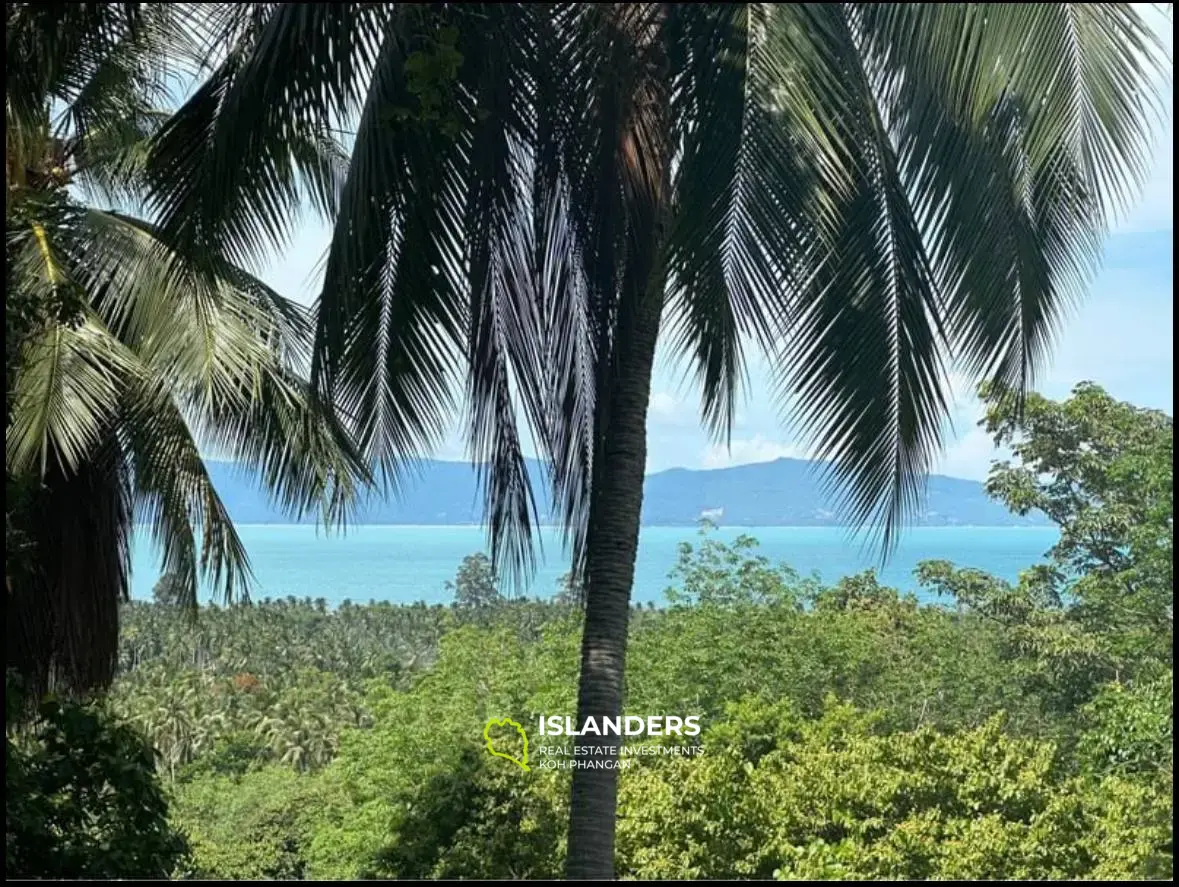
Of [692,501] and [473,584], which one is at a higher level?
[692,501]

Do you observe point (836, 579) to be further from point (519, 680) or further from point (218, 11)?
point (218, 11)

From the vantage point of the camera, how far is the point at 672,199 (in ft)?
9.84

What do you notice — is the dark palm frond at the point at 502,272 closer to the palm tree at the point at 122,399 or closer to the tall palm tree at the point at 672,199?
the tall palm tree at the point at 672,199

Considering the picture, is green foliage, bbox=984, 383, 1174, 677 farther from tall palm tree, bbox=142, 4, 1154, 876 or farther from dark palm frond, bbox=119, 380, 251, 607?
tall palm tree, bbox=142, 4, 1154, 876

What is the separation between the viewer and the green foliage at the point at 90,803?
304 centimetres

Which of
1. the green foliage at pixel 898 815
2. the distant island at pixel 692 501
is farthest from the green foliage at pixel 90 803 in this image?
the green foliage at pixel 898 815

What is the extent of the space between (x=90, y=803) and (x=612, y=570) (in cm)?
146

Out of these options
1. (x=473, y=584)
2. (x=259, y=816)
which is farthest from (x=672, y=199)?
(x=259, y=816)

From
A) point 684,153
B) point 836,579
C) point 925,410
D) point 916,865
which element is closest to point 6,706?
point 684,153

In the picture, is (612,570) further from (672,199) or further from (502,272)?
(672,199)

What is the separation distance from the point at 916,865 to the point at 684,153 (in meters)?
4.94

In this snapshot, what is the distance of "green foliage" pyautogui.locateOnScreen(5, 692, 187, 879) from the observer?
304 cm

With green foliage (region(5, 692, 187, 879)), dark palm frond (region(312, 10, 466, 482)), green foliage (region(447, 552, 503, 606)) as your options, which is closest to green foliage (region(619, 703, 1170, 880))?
green foliage (region(5, 692, 187, 879))

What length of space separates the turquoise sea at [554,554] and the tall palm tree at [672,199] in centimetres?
43
